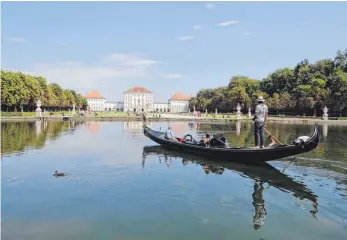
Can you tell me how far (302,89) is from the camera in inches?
2719

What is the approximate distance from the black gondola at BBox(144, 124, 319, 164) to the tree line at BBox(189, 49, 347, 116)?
169 ft

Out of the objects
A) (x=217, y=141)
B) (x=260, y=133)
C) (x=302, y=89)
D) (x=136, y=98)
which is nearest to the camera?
(x=260, y=133)

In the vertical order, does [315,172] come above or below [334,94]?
below

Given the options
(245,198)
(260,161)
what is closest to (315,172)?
(260,161)

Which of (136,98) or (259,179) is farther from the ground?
(136,98)

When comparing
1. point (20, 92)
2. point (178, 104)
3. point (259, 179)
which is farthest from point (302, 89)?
point (178, 104)

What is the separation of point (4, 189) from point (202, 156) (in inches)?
347

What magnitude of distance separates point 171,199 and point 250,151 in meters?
5.29

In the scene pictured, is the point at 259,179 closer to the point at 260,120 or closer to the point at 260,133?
the point at 260,133

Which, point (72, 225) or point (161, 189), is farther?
point (161, 189)

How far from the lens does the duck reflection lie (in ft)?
30.5

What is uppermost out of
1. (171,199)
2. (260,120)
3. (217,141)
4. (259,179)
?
(260,120)

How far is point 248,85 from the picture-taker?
95125 millimetres

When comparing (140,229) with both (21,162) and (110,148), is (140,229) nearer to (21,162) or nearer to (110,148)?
(21,162)
